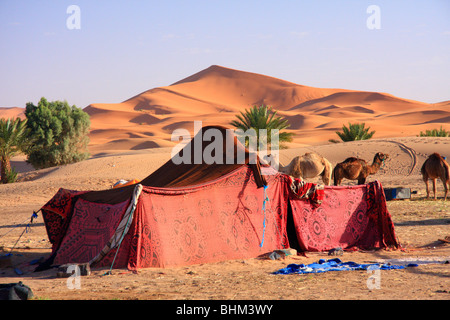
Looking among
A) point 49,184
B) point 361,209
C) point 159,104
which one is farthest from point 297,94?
point 361,209

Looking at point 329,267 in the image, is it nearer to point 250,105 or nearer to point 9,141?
point 9,141

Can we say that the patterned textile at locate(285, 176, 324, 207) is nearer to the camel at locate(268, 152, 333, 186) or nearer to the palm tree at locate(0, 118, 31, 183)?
the camel at locate(268, 152, 333, 186)

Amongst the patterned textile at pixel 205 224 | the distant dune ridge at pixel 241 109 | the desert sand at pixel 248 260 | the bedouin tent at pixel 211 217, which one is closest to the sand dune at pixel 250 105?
the distant dune ridge at pixel 241 109

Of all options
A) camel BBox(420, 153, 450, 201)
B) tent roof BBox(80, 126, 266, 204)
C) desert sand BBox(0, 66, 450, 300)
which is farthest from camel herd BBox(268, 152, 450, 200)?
tent roof BBox(80, 126, 266, 204)

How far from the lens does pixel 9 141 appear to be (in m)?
26.9

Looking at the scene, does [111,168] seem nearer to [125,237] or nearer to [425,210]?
[425,210]

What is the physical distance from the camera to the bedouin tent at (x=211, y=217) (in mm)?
8531

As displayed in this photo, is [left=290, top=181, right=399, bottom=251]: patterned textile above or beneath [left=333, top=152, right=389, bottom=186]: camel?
beneath

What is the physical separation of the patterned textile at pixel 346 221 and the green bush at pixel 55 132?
25.2 m

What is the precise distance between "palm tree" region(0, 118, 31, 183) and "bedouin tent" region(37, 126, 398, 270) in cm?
1834

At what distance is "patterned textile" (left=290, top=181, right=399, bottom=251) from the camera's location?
10094 mm

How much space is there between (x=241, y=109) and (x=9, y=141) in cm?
Result: 8365

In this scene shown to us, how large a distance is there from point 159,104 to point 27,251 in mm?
103781

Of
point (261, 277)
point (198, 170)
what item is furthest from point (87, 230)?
point (261, 277)
